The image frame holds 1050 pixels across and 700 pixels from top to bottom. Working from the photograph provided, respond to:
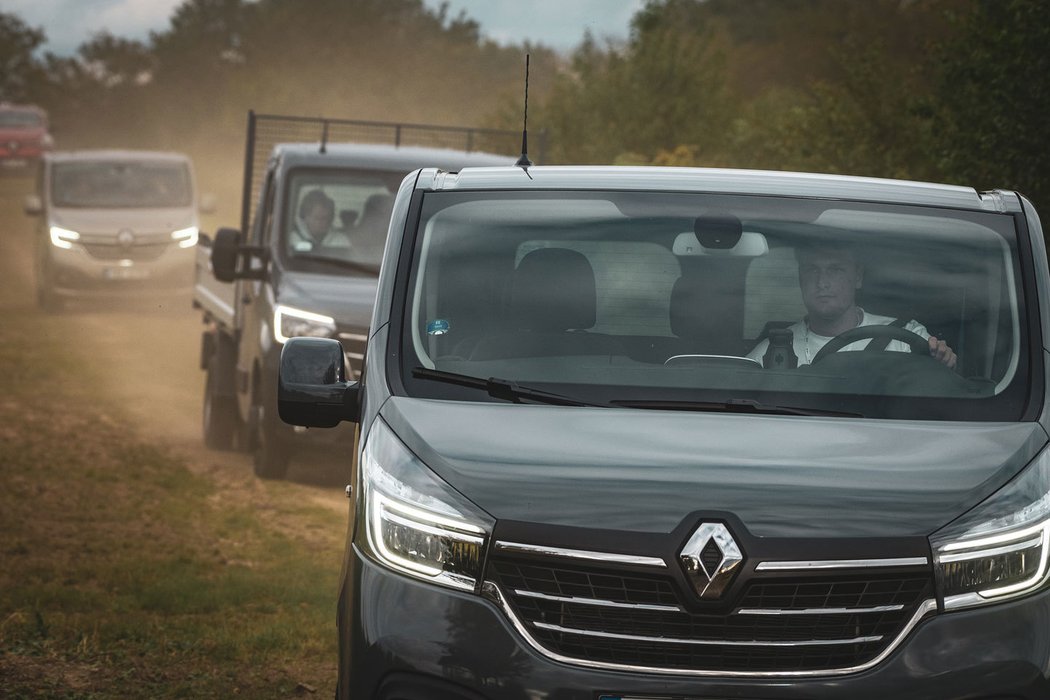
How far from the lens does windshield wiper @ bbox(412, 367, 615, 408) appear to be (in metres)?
4.35

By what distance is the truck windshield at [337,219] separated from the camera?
39.2ft

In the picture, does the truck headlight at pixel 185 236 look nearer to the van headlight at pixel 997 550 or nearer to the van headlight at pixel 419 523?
the van headlight at pixel 419 523

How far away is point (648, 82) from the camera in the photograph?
31.3m

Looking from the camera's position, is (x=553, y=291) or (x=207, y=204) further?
(x=207, y=204)

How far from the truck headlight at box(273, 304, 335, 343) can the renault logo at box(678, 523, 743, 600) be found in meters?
7.63

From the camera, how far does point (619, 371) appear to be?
14.8 feet

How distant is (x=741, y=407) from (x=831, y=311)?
2.07 ft

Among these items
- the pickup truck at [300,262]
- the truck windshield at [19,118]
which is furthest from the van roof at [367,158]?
the truck windshield at [19,118]

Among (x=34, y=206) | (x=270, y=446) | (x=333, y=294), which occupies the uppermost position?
(x=333, y=294)

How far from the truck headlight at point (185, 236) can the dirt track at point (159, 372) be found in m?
1.16

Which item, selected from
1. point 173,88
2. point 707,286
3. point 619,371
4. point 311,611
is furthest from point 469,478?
point 173,88

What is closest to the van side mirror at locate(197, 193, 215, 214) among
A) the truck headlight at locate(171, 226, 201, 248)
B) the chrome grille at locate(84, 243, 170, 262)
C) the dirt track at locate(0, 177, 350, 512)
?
the truck headlight at locate(171, 226, 201, 248)

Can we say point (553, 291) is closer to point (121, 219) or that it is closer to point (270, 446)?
point (270, 446)

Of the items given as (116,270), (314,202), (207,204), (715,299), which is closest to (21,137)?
(116,270)
